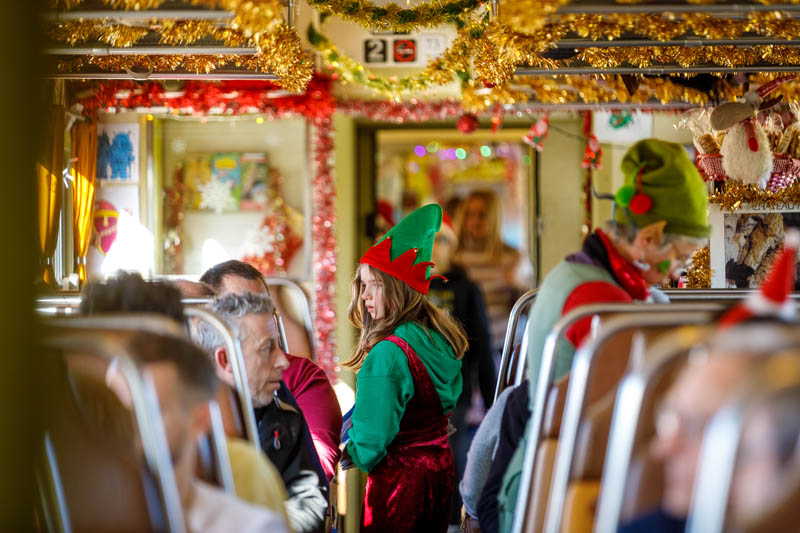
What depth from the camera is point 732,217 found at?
157 inches

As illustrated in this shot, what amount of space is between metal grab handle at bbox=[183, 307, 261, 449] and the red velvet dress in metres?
1.03

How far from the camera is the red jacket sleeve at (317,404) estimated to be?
10.2 ft

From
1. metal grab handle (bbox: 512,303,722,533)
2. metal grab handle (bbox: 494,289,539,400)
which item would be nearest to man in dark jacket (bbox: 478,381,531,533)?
metal grab handle (bbox: 512,303,722,533)

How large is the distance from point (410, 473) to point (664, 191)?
1440 mm

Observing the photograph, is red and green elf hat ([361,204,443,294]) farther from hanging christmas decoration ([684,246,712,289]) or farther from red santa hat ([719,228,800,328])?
red santa hat ([719,228,800,328])

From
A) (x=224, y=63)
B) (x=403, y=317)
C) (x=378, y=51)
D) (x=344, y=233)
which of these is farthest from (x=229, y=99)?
(x=403, y=317)

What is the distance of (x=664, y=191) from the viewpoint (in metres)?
2.33

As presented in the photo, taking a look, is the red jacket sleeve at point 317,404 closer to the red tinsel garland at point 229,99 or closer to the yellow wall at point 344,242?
the red tinsel garland at point 229,99

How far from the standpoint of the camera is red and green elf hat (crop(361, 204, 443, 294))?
3.31 metres

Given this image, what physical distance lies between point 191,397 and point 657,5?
5.54ft

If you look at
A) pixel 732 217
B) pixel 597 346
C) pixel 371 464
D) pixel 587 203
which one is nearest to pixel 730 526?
pixel 597 346

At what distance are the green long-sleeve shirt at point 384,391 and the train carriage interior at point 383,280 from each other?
0.04ft

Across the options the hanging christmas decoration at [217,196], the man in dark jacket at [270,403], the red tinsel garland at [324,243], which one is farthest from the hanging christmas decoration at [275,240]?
the man in dark jacket at [270,403]

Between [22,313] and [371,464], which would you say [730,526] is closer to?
[22,313]
